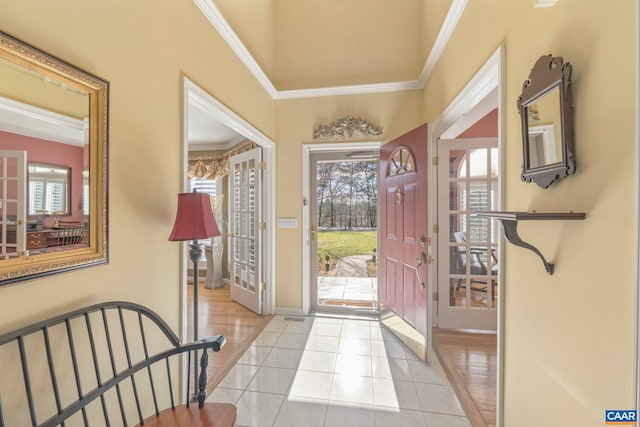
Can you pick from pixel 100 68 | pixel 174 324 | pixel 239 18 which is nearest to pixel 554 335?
pixel 174 324

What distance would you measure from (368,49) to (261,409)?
3.74 meters

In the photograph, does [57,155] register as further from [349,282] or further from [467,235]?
[349,282]

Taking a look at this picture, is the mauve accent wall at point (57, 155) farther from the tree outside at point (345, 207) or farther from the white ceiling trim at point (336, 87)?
the tree outside at point (345, 207)

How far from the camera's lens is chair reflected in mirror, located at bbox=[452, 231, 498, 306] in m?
2.91

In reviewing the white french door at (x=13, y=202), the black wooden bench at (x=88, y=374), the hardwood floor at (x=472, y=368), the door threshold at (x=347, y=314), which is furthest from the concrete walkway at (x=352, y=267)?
the white french door at (x=13, y=202)

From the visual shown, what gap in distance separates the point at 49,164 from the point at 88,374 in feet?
2.78

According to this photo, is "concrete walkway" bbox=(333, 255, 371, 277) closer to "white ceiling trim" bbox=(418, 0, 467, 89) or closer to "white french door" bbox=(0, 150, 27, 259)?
"white ceiling trim" bbox=(418, 0, 467, 89)

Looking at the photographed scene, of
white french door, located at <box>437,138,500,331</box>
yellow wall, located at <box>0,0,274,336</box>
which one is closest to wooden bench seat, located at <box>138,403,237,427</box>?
yellow wall, located at <box>0,0,274,336</box>

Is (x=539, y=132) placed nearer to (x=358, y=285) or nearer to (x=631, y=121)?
(x=631, y=121)

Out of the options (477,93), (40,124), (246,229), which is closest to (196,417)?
(40,124)

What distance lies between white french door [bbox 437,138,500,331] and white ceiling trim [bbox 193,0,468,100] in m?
0.81

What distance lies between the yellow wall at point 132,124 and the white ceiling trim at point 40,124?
15 cm

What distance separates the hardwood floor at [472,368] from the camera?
185cm

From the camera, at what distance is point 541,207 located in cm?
114
